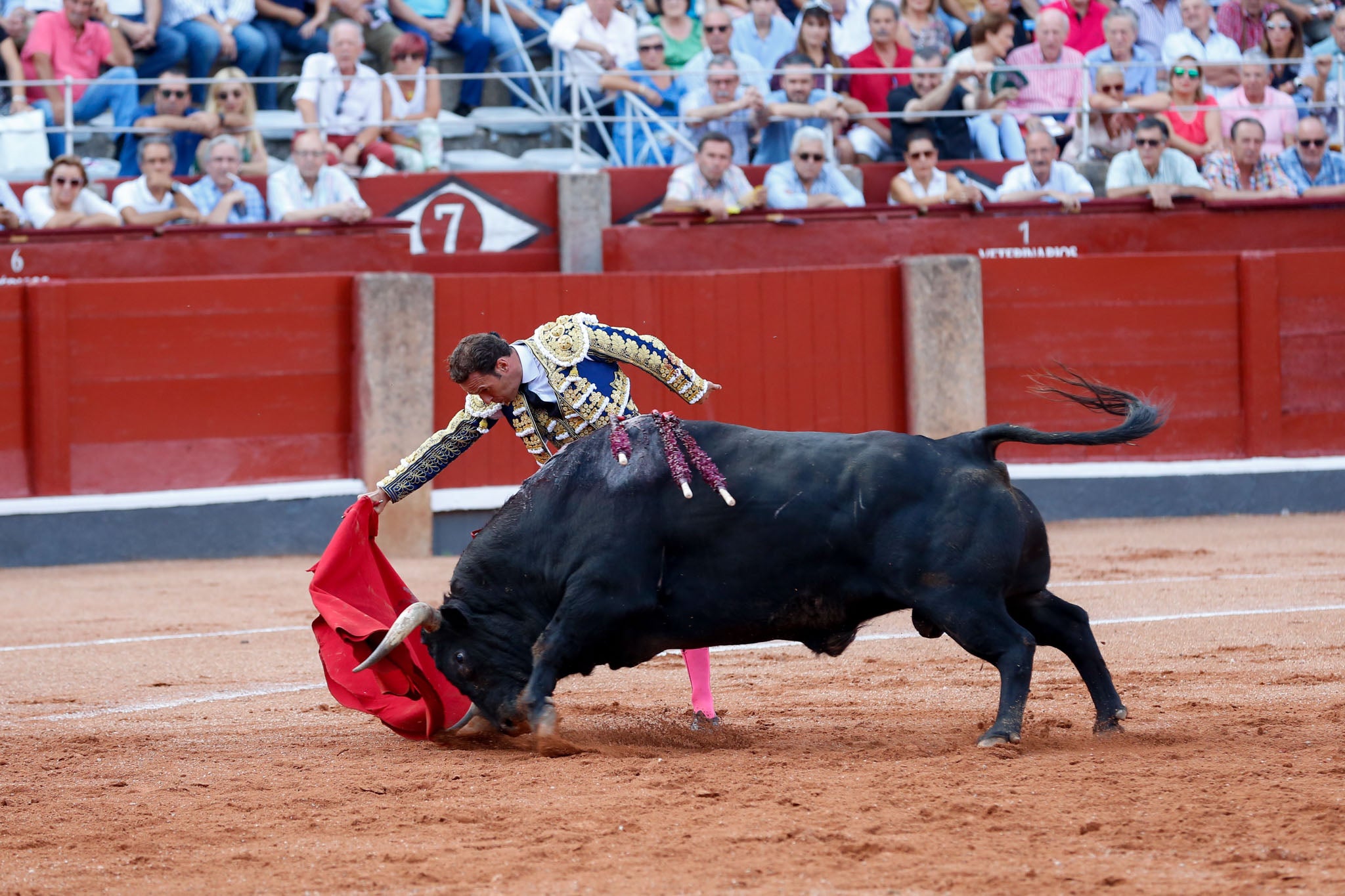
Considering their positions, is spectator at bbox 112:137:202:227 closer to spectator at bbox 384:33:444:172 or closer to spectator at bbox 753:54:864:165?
spectator at bbox 384:33:444:172

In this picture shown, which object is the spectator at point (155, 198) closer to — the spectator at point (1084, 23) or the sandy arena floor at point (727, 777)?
the sandy arena floor at point (727, 777)

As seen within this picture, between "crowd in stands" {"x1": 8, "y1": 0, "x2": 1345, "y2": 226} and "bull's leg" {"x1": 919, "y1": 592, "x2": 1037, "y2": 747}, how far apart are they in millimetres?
5160

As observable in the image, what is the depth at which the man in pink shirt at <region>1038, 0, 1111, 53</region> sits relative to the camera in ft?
32.3

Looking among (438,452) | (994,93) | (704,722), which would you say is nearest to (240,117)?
(994,93)

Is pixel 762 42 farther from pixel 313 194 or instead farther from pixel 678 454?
pixel 678 454

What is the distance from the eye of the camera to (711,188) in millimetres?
8641

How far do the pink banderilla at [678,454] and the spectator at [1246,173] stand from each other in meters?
6.26

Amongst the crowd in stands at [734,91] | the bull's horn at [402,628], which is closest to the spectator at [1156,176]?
the crowd in stands at [734,91]

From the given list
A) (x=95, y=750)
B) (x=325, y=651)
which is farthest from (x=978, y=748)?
(x=95, y=750)

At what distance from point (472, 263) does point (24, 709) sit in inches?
191

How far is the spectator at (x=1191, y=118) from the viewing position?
30.4ft

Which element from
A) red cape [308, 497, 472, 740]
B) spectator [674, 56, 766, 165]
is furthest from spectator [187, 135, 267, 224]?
red cape [308, 497, 472, 740]

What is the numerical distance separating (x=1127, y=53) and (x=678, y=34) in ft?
8.85

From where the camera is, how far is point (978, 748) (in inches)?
140
